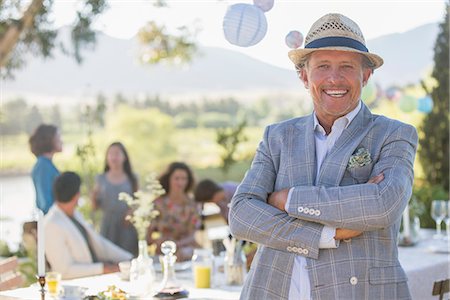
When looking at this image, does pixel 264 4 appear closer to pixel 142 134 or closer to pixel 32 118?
pixel 32 118

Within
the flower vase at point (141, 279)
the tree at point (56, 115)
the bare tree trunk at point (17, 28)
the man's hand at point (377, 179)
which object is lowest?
the flower vase at point (141, 279)

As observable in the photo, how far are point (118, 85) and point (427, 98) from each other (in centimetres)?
568

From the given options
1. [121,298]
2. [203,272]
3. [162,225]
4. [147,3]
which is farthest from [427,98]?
[121,298]

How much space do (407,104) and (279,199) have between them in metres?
5.65

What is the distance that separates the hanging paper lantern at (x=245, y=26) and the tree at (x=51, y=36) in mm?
3889

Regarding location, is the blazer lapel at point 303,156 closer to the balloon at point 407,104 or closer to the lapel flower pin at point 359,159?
the lapel flower pin at point 359,159

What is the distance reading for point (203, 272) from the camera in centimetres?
363

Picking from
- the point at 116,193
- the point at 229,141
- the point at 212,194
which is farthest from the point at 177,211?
the point at 229,141

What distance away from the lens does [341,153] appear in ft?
7.39

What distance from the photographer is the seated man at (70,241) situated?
455 centimetres

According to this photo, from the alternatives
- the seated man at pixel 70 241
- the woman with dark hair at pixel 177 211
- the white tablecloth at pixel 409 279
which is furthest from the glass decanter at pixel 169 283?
the woman with dark hair at pixel 177 211

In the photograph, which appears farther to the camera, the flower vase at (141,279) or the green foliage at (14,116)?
the green foliage at (14,116)

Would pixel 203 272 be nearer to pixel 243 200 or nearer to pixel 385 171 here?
pixel 243 200

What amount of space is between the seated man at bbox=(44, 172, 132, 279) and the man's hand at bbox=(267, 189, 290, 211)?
238 cm
